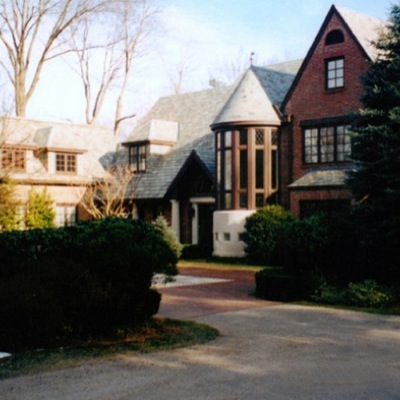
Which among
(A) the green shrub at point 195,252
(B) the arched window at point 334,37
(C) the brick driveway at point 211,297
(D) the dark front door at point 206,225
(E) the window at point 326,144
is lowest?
(C) the brick driveway at point 211,297

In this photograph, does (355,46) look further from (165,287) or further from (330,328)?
(330,328)

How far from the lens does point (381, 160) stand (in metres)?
14.7

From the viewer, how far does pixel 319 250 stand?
15.0 meters

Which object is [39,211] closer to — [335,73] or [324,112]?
[324,112]

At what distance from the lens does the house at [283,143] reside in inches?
952

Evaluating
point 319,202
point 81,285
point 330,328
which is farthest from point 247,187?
point 81,285

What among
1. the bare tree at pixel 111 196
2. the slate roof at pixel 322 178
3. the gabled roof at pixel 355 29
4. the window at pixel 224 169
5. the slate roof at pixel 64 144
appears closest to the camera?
the slate roof at pixel 322 178

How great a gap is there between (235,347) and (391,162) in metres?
7.32

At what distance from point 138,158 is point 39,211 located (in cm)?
615

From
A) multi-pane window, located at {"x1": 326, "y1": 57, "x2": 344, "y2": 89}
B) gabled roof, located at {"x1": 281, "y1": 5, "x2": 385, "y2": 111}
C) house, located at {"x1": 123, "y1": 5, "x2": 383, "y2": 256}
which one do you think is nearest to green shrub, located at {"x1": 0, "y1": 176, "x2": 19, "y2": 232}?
house, located at {"x1": 123, "y1": 5, "x2": 383, "y2": 256}

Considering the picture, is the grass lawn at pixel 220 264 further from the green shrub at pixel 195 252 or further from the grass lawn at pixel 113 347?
the grass lawn at pixel 113 347

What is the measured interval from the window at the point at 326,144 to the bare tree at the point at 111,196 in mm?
9703

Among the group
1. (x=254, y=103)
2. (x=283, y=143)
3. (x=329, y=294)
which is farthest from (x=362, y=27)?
(x=329, y=294)

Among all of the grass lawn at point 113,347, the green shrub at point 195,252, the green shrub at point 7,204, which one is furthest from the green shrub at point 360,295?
the green shrub at point 7,204
